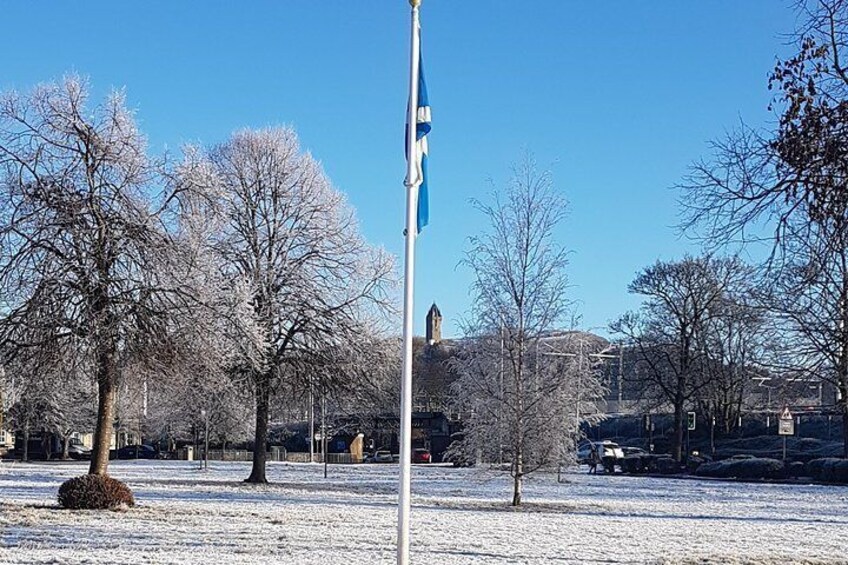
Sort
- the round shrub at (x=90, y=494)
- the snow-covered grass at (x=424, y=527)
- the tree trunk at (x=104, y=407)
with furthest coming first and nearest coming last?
the tree trunk at (x=104, y=407) < the round shrub at (x=90, y=494) < the snow-covered grass at (x=424, y=527)

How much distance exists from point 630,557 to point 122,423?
68.3 m

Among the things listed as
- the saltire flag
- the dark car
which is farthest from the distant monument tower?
the saltire flag

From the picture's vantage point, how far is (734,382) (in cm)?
6000

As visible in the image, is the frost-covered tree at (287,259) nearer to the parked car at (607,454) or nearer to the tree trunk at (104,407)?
the tree trunk at (104,407)

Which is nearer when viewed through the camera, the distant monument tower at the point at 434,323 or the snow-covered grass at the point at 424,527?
the snow-covered grass at the point at 424,527

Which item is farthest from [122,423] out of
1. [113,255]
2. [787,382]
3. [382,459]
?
[113,255]

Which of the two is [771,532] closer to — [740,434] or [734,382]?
[734,382]

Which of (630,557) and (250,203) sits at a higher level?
(250,203)

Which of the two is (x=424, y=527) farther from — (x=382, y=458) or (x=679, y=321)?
(x=382, y=458)

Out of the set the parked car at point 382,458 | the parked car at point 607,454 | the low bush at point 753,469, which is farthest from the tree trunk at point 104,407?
the parked car at point 382,458

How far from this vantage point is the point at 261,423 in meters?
35.0

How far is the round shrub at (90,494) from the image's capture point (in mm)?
20875

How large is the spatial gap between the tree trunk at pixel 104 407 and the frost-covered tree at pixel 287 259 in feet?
26.1

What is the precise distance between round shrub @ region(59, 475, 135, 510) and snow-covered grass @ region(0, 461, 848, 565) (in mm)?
353
